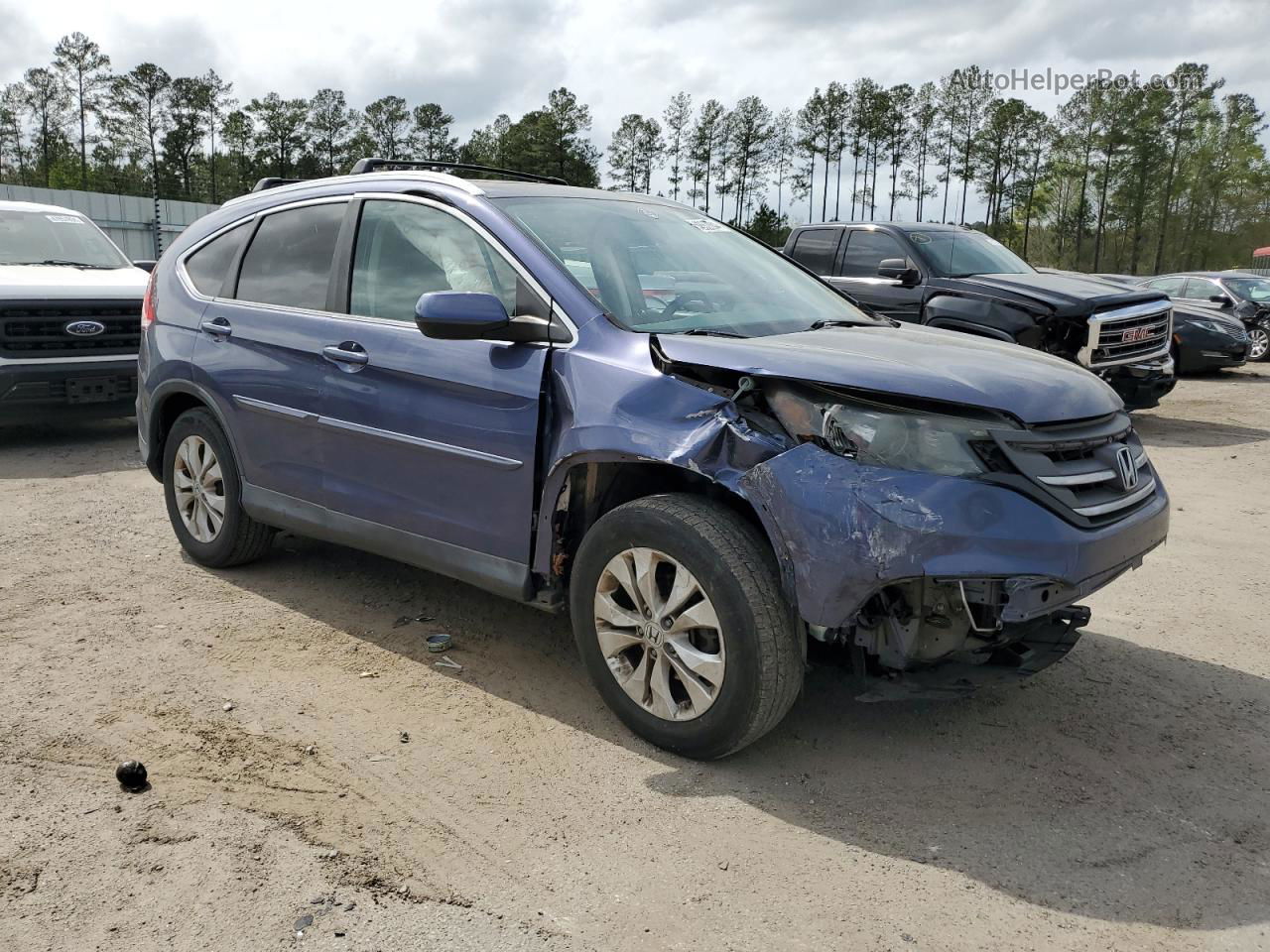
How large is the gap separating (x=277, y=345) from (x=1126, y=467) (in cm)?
342

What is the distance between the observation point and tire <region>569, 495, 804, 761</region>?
3.12 meters

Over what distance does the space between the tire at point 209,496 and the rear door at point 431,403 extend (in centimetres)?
91

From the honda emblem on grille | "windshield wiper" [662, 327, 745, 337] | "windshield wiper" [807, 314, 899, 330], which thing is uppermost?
"windshield wiper" [807, 314, 899, 330]

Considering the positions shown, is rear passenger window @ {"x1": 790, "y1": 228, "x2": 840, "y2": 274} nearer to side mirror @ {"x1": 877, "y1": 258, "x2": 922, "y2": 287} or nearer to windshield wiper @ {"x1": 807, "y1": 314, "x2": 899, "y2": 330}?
side mirror @ {"x1": 877, "y1": 258, "x2": 922, "y2": 287}

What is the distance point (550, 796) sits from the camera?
3.20 metres

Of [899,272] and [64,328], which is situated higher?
[899,272]

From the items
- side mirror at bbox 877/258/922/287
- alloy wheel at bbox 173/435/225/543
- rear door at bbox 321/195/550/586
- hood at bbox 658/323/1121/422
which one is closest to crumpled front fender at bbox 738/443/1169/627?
hood at bbox 658/323/1121/422

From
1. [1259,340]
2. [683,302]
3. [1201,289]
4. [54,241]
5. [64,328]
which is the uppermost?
[1201,289]

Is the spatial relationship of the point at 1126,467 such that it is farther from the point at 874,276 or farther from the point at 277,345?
the point at 874,276

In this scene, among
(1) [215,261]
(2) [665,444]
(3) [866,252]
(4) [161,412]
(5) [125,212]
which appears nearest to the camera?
(2) [665,444]

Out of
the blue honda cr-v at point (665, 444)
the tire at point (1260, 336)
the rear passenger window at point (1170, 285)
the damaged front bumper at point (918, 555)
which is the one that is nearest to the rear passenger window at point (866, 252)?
the blue honda cr-v at point (665, 444)

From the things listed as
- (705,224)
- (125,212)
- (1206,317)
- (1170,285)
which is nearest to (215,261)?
(705,224)

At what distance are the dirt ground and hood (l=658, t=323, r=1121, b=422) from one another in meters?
1.20

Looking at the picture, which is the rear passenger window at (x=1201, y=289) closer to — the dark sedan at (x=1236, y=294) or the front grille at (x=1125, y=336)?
the dark sedan at (x=1236, y=294)
